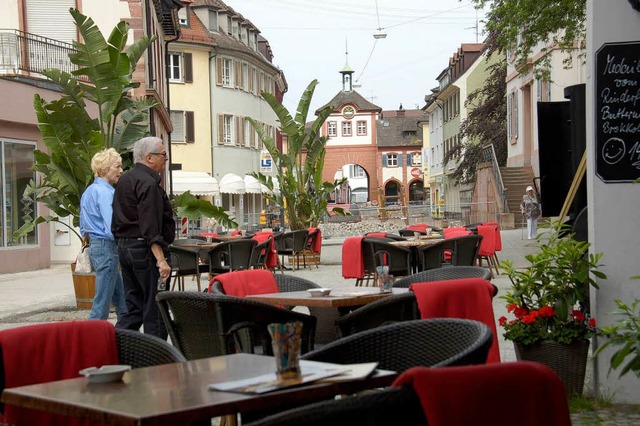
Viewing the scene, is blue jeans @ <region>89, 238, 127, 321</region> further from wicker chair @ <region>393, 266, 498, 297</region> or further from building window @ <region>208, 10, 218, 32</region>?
building window @ <region>208, 10, 218, 32</region>

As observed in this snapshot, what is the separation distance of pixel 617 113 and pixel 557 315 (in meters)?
1.41

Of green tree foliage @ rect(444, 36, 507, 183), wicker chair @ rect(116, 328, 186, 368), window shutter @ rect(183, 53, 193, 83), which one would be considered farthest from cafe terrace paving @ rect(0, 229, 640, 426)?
window shutter @ rect(183, 53, 193, 83)

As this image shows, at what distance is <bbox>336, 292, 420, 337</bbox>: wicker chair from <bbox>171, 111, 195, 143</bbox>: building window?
159 feet

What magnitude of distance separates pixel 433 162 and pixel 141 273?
80409 millimetres

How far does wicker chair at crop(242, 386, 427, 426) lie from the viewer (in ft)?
→ 9.26

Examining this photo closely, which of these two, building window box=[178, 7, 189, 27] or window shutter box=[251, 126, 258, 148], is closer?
building window box=[178, 7, 189, 27]

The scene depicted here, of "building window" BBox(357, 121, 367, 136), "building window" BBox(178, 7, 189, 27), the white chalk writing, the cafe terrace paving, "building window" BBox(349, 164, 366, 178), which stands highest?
"building window" BBox(178, 7, 189, 27)

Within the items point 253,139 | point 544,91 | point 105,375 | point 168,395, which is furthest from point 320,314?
point 253,139

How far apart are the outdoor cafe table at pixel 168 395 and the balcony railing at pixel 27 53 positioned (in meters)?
22.6

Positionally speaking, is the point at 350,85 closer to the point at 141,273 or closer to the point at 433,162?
the point at 433,162

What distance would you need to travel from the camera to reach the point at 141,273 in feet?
27.0

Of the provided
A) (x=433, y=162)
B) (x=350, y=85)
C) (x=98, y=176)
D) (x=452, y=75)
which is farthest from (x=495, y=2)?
(x=350, y=85)

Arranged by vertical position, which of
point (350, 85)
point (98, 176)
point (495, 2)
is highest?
point (350, 85)

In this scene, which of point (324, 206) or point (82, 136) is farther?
point (324, 206)
